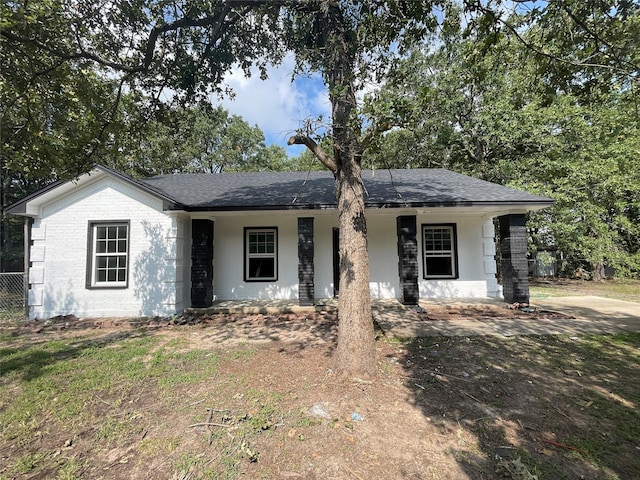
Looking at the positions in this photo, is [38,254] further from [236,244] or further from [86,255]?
[236,244]

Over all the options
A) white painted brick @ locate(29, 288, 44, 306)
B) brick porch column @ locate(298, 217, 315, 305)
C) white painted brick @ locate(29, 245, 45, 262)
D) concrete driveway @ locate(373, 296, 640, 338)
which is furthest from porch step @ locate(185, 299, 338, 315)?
white painted brick @ locate(29, 245, 45, 262)

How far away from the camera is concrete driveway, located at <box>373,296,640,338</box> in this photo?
609 centimetres

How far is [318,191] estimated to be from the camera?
9484 mm

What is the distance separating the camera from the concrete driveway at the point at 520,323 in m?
6.09

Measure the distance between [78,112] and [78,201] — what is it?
9.21 ft

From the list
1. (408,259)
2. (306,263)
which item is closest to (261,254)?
(306,263)

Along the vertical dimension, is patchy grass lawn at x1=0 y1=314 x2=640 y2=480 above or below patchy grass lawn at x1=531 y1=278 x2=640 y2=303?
below

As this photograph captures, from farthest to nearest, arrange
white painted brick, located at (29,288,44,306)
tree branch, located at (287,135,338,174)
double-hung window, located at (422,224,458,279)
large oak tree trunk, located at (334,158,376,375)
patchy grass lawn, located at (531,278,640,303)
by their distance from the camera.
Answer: patchy grass lawn, located at (531,278,640,303)
double-hung window, located at (422,224,458,279)
white painted brick, located at (29,288,44,306)
large oak tree trunk, located at (334,158,376,375)
tree branch, located at (287,135,338,174)

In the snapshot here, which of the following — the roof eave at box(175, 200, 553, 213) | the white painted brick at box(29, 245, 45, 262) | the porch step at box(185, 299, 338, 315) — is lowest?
the porch step at box(185, 299, 338, 315)

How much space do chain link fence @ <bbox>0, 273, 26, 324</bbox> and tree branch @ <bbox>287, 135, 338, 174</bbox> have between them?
32.2ft

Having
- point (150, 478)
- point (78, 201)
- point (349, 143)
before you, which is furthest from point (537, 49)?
point (78, 201)

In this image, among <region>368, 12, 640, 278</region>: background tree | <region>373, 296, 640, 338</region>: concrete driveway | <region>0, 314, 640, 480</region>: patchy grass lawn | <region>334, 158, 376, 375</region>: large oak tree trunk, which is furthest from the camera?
<region>368, 12, 640, 278</region>: background tree

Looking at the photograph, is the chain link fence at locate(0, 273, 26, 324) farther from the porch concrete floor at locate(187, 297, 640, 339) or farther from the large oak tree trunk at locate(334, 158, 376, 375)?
the large oak tree trunk at locate(334, 158, 376, 375)

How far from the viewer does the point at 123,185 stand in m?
8.31
